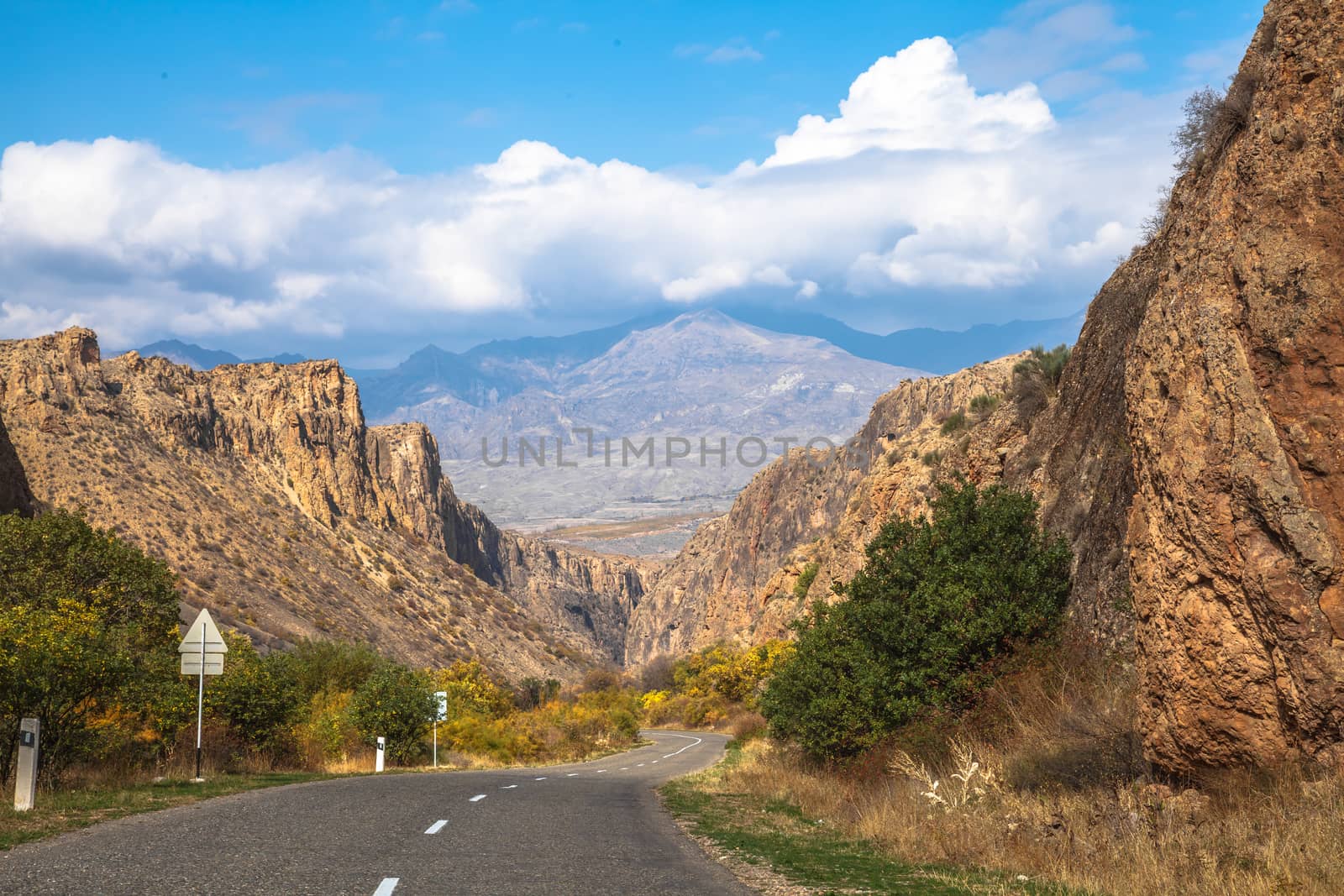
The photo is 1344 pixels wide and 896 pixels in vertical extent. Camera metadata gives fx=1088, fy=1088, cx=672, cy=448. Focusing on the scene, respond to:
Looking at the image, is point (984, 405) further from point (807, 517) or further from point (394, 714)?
point (807, 517)

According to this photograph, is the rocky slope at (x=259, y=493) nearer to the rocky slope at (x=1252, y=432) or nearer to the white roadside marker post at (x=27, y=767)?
the white roadside marker post at (x=27, y=767)

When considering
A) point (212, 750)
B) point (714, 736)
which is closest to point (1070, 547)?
point (212, 750)

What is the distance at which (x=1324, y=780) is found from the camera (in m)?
9.50

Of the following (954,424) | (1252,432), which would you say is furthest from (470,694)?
(1252,432)

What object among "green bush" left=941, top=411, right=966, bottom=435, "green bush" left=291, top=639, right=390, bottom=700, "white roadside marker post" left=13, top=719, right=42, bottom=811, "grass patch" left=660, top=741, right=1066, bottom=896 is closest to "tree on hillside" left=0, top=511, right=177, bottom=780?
"white roadside marker post" left=13, top=719, right=42, bottom=811

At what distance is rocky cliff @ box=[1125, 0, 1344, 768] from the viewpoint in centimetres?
984

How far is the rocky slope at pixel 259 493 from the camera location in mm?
75938

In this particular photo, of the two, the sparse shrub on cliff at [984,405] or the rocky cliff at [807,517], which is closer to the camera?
the sparse shrub on cliff at [984,405]

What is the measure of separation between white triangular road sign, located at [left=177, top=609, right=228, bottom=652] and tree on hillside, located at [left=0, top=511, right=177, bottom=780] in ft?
1.43

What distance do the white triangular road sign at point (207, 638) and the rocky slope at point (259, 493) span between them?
34382 millimetres

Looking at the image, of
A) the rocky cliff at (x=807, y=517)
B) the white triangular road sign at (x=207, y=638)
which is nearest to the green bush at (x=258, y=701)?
the white triangular road sign at (x=207, y=638)

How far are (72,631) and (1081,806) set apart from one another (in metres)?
15.3

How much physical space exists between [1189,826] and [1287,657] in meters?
2.06

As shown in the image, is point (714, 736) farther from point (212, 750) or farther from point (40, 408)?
point (40, 408)
